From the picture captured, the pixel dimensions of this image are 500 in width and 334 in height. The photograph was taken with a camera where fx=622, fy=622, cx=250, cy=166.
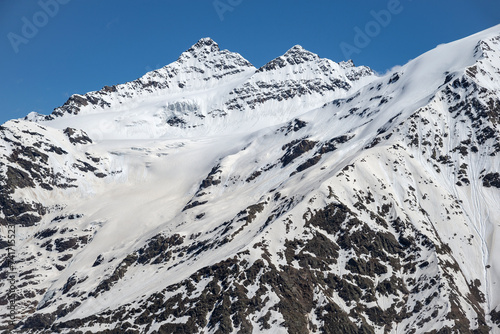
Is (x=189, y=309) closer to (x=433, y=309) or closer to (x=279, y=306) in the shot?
(x=279, y=306)

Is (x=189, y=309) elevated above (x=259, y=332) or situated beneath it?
elevated above

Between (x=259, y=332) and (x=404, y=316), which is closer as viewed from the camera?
(x=259, y=332)

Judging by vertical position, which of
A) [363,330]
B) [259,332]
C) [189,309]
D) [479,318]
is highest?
[189,309]

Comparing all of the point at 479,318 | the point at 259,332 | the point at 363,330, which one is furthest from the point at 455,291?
the point at 259,332

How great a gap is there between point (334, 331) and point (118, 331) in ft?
225

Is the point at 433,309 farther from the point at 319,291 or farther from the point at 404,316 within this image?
the point at 319,291

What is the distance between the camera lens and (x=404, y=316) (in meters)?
196

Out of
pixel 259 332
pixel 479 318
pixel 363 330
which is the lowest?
pixel 479 318

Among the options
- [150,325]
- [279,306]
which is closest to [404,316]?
[279,306]

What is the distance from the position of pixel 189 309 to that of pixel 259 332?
25724 millimetres

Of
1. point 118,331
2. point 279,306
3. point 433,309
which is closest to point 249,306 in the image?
point 279,306

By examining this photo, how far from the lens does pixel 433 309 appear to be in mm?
191125

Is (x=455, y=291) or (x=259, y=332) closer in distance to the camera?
(x=259, y=332)

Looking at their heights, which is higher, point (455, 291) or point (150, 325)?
point (150, 325)
